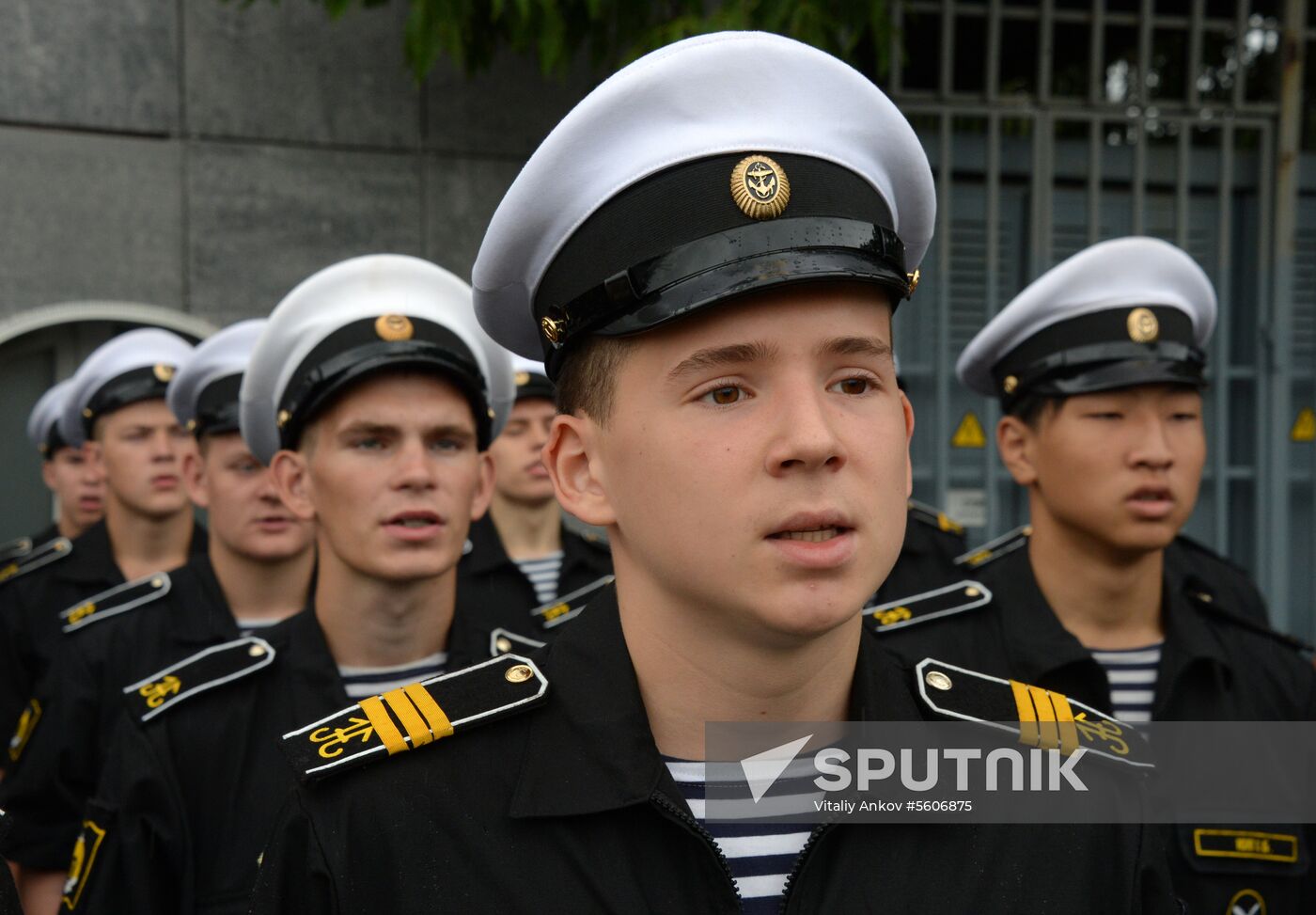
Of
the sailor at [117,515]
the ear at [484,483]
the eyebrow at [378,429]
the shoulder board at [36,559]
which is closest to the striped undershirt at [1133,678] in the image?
the ear at [484,483]

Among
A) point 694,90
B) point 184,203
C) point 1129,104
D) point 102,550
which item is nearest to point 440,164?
point 184,203

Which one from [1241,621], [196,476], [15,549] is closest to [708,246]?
[1241,621]

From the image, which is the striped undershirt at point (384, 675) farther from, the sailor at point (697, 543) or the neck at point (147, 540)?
the neck at point (147, 540)

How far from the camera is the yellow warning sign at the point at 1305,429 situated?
686 centimetres

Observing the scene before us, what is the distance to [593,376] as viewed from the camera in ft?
5.33

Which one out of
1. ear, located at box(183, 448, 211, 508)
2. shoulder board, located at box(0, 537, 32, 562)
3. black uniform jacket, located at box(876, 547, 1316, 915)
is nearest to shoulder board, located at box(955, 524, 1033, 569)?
black uniform jacket, located at box(876, 547, 1316, 915)

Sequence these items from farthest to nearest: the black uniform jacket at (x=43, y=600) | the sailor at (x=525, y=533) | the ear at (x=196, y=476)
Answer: the black uniform jacket at (x=43, y=600)
the sailor at (x=525, y=533)
the ear at (x=196, y=476)

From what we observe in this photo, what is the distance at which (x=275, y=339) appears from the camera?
303 cm

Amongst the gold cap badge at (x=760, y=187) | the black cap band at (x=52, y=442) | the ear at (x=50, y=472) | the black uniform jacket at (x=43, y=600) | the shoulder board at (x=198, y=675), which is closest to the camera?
the gold cap badge at (x=760, y=187)

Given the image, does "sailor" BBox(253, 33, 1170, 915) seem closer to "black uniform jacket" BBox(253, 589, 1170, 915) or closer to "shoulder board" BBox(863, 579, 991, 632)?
"black uniform jacket" BBox(253, 589, 1170, 915)

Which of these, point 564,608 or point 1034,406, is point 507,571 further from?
point 1034,406

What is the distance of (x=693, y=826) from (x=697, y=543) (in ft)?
1.11

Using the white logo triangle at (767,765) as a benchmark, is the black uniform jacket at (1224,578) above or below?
below

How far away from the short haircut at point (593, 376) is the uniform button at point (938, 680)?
0.64 m
